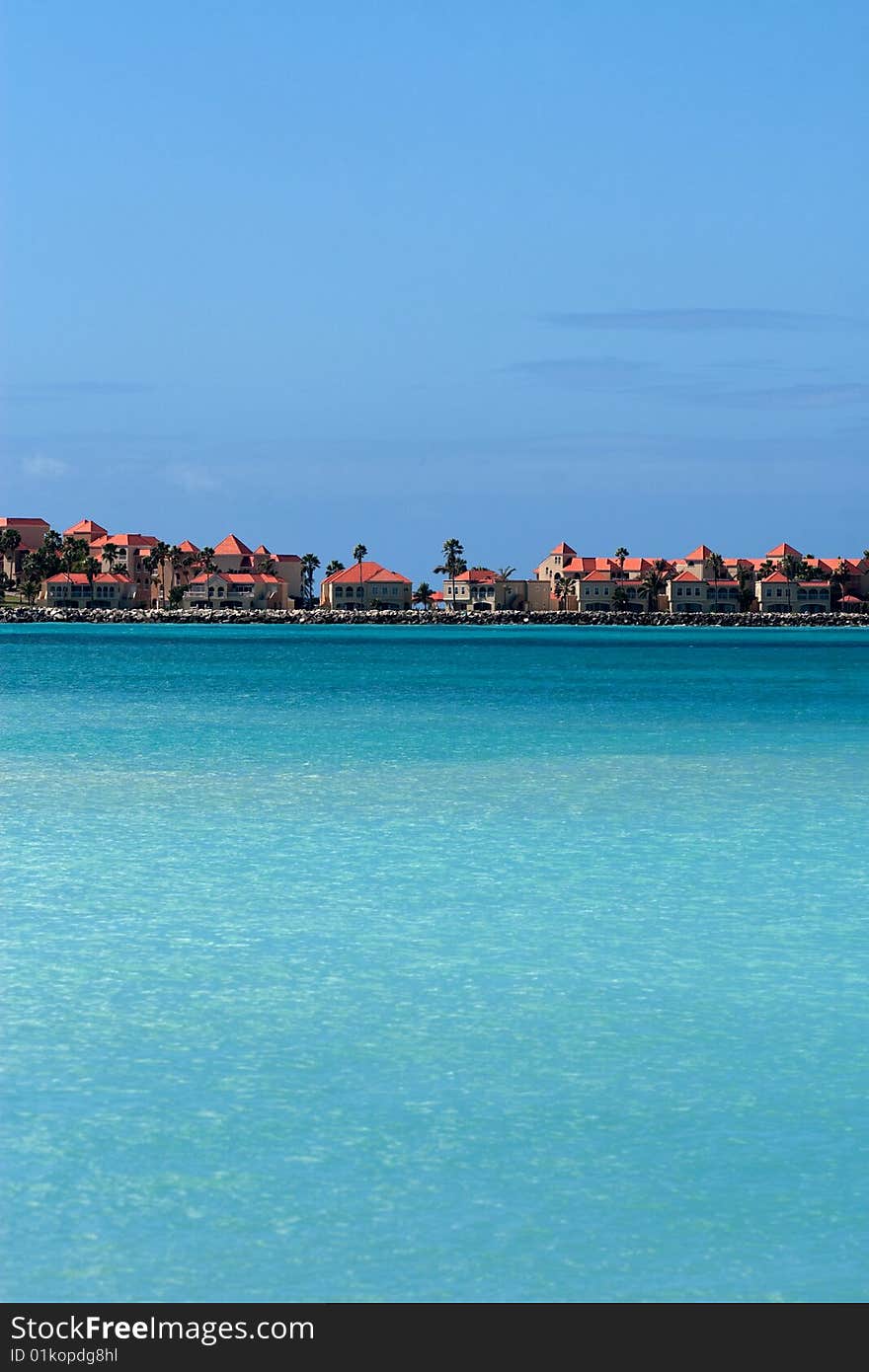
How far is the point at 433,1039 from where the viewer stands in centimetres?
998

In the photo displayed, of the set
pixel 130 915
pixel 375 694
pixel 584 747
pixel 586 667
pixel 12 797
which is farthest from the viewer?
pixel 586 667

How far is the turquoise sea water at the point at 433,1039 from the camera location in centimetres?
705

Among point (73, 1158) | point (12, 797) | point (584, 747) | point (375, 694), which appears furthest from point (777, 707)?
point (73, 1158)

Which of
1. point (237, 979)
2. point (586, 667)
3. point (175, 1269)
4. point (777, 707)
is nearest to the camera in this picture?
point (175, 1269)

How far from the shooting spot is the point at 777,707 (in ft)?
152

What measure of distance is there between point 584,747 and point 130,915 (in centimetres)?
1867

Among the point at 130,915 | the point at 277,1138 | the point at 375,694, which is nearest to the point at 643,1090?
the point at 277,1138

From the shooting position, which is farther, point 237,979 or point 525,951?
point 525,951

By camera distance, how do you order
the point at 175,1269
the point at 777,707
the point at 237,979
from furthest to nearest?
the point at 777,707 → the point at 237,979 → the point at 175,1269

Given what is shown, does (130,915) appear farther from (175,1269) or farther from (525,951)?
(175,1269)

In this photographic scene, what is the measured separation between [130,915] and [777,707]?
35.1m

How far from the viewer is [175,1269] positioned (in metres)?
6.80

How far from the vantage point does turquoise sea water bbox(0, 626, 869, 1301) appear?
7.05 metres

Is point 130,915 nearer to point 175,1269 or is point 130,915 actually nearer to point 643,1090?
point 643,1090
